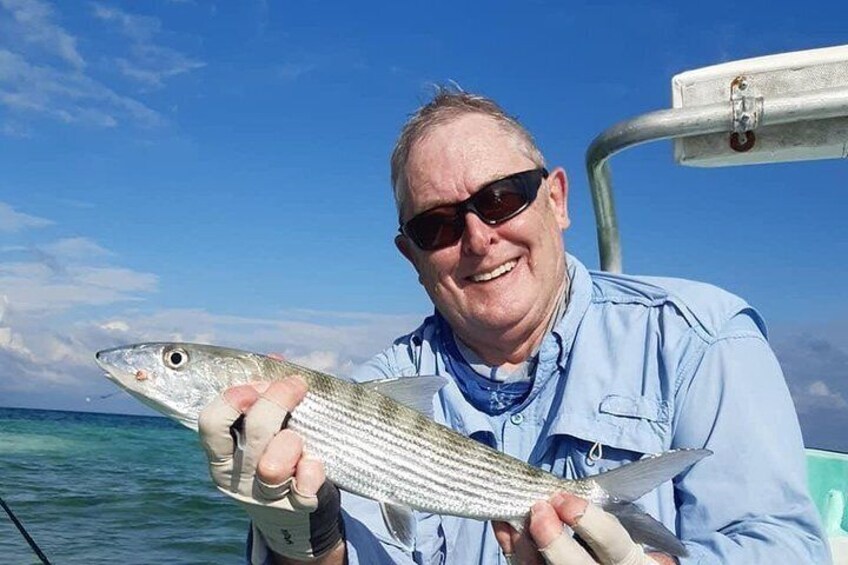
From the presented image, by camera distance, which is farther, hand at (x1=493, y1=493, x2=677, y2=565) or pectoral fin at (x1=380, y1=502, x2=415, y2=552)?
pectoral fin at (x1=380, y1=502, x2=415, y2=552)

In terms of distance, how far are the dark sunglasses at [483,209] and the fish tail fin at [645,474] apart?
1.14 metres

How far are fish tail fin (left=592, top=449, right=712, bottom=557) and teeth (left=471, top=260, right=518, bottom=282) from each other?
0.95 meters

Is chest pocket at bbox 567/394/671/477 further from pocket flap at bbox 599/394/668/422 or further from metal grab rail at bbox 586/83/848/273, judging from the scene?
metal grab rail at bbox 586/83/848/273

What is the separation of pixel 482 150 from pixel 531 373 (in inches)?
38.2

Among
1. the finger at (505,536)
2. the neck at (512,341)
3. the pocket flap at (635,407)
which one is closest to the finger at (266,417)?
the finger at (505,536)

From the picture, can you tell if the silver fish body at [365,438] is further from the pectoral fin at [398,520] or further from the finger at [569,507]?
the finger at [569,507]

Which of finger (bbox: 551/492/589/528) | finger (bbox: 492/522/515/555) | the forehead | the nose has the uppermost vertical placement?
the forehead

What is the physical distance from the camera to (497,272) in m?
3.48

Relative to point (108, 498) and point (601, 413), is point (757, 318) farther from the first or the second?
point (108, 498)

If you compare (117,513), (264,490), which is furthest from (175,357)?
(117,513)

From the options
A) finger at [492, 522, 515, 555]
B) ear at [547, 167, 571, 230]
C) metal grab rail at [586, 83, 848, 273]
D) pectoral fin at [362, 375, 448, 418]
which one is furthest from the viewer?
ear at [547, 167, 571, 230]

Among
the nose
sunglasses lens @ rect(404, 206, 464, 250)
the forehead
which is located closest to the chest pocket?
the nose

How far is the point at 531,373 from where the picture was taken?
3.56m

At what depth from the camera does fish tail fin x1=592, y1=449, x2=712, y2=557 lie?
2693 mm
